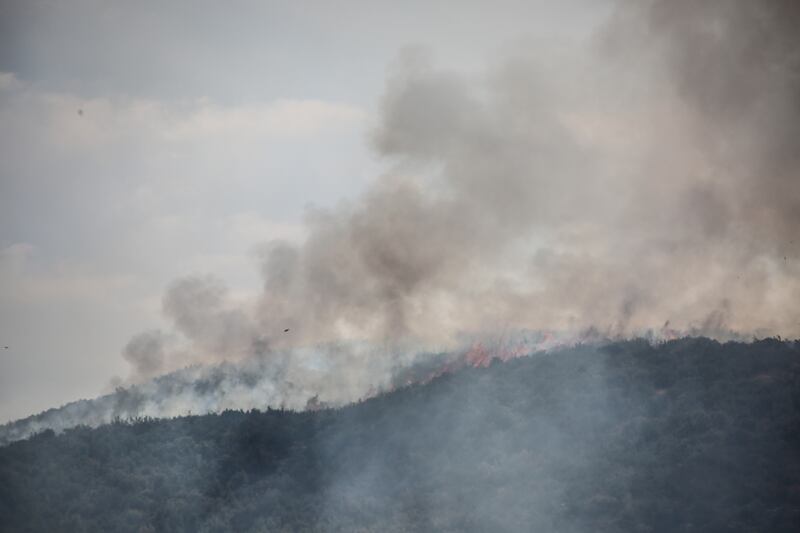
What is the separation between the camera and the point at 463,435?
48094 mm

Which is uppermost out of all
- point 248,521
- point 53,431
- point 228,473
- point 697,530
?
point 53,431

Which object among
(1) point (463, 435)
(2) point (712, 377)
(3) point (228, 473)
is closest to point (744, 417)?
(2) point (712, 377)

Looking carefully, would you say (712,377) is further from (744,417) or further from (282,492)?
(282,492)

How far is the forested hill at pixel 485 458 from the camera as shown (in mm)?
37750

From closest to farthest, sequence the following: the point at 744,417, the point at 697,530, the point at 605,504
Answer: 1. the point at 697,530
2. the point at 605,504
3. the point at 744,417

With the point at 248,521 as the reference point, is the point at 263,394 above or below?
above

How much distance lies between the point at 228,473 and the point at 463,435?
15.0m

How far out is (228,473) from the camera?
49406 mm

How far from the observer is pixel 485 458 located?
4522 centimetres

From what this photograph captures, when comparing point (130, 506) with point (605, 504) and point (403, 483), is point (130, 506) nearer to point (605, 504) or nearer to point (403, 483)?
point (403, 483)

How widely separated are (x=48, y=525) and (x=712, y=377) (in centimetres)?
3825

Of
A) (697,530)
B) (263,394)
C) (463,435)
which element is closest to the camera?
(697,530)

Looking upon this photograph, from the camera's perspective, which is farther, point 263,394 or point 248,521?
point 263,394

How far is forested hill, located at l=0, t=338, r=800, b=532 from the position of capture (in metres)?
37.8
